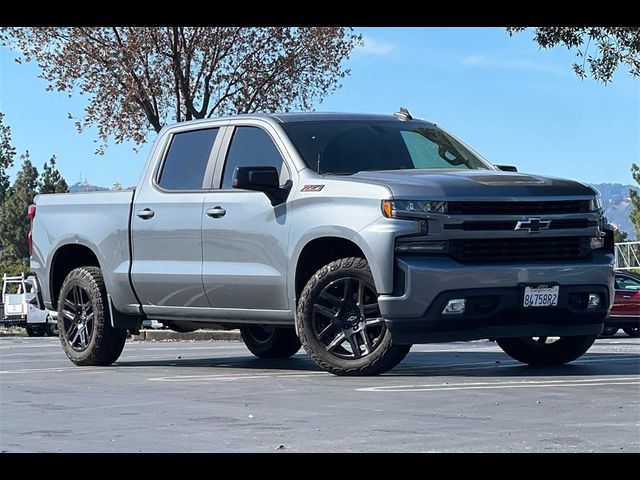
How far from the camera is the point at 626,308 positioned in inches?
1063

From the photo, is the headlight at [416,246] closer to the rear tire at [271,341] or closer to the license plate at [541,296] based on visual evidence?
the license plate at [541,296]

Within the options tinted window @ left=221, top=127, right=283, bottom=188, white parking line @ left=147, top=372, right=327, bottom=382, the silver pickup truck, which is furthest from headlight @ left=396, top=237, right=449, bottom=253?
tinted window @ left=221, top=127, right=283, bottom=188

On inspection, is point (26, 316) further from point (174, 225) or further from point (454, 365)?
point (454, 365)

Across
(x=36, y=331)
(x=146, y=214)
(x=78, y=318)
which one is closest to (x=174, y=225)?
(x=146, y=214)

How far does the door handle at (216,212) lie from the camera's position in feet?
35.9

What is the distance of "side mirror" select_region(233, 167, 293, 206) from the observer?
10.3 m

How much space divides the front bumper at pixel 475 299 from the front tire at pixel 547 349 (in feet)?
3.08

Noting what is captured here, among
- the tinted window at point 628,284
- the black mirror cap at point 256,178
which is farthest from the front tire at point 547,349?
the tinted window at point 628,284

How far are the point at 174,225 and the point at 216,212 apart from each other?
552mm

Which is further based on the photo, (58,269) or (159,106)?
(159,106)

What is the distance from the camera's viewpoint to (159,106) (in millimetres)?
29125
